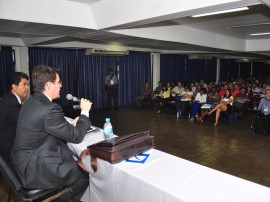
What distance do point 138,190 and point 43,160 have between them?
2.54 feet

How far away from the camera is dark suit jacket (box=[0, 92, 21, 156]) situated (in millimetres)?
2404

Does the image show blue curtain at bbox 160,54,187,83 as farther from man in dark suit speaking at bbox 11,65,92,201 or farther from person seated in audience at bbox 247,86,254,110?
man in dark suit speaking at bbox 11,65,92,201

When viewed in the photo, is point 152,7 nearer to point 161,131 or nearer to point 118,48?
point 161,131

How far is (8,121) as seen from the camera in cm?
244

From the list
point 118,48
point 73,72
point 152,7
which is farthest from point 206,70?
point 152,7

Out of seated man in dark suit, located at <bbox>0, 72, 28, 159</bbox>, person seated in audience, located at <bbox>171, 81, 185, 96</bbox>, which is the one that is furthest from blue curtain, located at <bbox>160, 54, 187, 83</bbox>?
seated man in dark suit, located at <bbox>0, 72, 28, 159</bbox>

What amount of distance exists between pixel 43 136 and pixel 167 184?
100 centimetres

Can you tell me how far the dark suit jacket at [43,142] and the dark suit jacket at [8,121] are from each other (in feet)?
2.28

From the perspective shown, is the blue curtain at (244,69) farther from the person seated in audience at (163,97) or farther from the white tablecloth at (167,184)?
the white tablecloth at (167,184)

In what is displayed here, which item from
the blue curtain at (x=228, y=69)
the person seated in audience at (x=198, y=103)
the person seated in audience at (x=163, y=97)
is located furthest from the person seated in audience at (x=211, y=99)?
the blue curtain at (x=228, y=69)

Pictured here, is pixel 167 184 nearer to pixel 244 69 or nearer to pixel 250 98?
pixel 250 98

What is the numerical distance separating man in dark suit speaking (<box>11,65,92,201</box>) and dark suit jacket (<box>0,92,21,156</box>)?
69 centimetres

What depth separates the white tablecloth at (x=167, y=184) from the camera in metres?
1.49

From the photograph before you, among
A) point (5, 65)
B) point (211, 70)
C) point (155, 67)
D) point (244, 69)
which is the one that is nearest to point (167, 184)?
point (5, 65)
